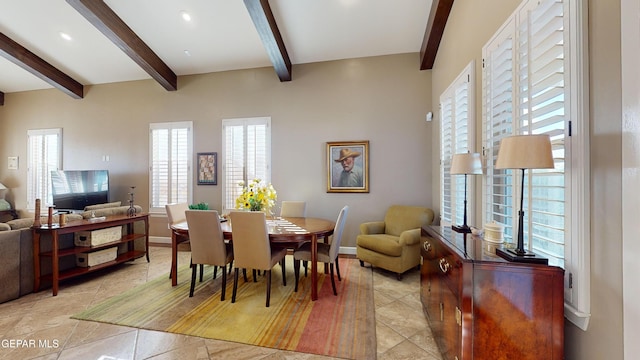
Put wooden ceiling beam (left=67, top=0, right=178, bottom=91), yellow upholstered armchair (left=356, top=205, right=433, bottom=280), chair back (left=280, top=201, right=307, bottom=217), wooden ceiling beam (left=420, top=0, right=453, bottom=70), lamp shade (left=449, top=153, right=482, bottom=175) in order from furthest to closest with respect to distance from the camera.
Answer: chair back (left=280, top=201, right=307, bottom=217) < wooden ceiling beam (left=67, top=0, right=178, bottom=91) < yellow upholstered armchair (left=356, top=205, right=433, bottom=280) < wooden ceiling beam (left=420, top=0, right=453, bottom=70) < lamp shade (left=449, top=153, right=482, bottom=175)

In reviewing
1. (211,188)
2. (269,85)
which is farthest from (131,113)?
(269,85)

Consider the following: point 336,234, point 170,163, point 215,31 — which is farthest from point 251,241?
point 170,163

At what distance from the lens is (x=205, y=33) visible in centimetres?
401

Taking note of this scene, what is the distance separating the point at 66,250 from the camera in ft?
10.2

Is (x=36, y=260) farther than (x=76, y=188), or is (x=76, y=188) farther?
(x=76, y=188)

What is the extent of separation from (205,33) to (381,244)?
166 inches

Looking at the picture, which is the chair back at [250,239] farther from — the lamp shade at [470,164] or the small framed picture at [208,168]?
the small framed picture at [208,168]

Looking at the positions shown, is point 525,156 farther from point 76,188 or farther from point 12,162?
point 12,162

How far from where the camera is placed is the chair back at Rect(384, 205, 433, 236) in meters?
3.73

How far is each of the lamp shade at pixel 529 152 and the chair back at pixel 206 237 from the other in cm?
253

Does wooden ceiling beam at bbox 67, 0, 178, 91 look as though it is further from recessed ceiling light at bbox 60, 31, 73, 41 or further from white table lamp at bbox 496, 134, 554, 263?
white table lamp at bbox 496, 134, 554, 263

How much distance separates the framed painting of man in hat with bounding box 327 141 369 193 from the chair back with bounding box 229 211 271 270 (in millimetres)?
2095

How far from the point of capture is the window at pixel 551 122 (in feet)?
3.90

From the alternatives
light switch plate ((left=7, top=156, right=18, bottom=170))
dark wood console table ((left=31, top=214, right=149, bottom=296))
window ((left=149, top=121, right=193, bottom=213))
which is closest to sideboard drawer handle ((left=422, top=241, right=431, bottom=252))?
dark wood console table ((left=31, top=214, right=149, bottom=296))
